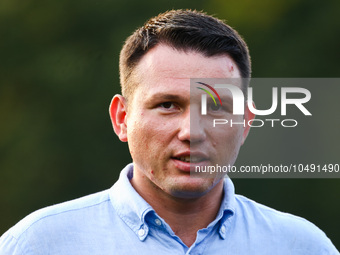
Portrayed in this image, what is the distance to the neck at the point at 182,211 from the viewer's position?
2396 millimetres

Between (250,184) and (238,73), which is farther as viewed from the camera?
(250,184)

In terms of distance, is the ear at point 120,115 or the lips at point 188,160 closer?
the lips at point 188,160

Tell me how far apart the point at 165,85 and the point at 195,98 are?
0.12 m

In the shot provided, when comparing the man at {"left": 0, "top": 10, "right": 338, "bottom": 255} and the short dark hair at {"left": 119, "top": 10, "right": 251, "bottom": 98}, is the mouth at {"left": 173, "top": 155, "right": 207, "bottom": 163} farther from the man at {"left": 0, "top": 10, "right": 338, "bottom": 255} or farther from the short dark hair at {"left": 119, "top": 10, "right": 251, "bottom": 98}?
the short dark hair at {"left": 119, "top": 10, "right": 251, "bottom": 98}

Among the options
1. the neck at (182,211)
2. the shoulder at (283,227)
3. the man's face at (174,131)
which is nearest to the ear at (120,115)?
the man's face at (174,131)

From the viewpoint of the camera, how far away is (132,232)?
90.7 inches

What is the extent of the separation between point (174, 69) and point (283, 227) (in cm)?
76

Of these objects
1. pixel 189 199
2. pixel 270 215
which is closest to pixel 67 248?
pixel 189 199

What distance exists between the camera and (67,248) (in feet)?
7.39

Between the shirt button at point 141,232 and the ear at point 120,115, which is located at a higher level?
the ear at point 120,115

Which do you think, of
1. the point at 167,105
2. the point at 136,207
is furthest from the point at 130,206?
the point at 167,105

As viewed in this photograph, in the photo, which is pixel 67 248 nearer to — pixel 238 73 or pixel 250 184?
pixel 238 73

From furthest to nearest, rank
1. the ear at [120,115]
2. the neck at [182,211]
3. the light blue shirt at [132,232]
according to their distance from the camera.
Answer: the ear at [120,115]
the neck at [182,211]
the light blue shirt at [132,232]

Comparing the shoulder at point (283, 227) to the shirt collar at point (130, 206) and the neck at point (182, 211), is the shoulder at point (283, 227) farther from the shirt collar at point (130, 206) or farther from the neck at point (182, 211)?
the shirt collar at point (130, 206)
